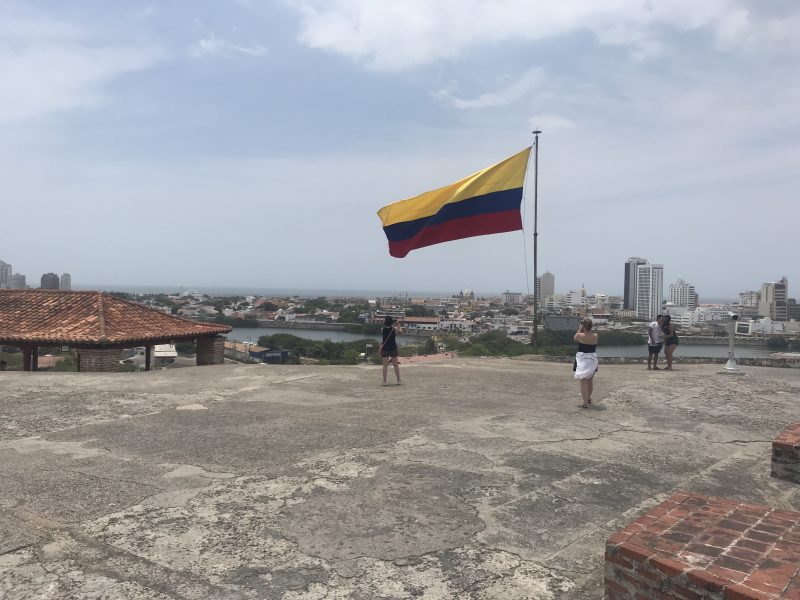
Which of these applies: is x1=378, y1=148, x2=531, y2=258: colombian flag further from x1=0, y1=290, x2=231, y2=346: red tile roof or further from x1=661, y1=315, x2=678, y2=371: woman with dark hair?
x1=0, y1=290, x2=231, y2=346: red tile roof

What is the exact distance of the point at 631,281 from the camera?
6366 centimetres

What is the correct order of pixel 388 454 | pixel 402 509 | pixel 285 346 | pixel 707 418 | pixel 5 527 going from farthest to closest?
1. pixel 285 346
2. pixel 707 418
3. pixel 388 454
4. pixel 402 509
5. pixel 5 527

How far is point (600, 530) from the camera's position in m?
3.22

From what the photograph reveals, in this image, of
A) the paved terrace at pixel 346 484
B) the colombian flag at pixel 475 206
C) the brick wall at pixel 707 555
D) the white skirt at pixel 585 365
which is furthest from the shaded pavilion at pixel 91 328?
the brick wall at pixel 707 555


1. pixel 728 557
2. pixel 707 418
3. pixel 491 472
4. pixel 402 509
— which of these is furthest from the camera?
pixel 707 418

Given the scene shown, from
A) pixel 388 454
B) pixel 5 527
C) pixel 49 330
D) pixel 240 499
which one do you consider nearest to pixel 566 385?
pixel 388 454

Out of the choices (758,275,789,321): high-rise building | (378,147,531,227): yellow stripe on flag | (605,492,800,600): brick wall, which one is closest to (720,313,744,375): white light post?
(378,147,531,227): yellow stripe on flag

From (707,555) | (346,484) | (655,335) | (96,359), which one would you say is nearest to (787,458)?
(707,555)

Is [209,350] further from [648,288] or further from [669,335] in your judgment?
[648,288]

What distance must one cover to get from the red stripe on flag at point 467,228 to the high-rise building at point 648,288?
50.5 metres

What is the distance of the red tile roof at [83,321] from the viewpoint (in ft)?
39.0

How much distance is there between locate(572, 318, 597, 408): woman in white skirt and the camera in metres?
6.70

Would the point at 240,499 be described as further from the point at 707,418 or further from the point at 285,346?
the point at 285,346

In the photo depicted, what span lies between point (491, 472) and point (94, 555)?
2562mm
